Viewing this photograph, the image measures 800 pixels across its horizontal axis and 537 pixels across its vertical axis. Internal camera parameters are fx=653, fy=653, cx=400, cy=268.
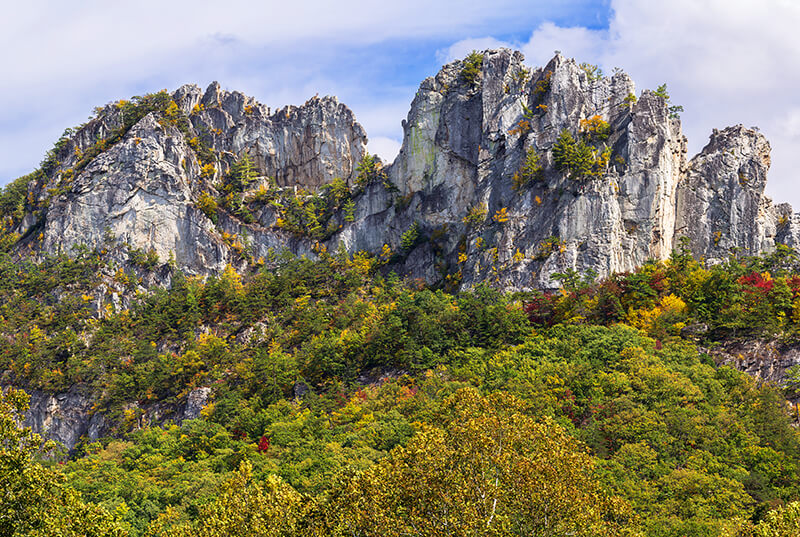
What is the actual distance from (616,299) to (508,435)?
1103 inches

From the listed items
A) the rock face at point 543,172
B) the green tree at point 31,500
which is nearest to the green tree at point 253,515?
the green tree at point 31,500

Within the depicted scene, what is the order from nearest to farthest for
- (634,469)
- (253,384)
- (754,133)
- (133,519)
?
(634,469)
(133,519)
(253,384)
(754,133)

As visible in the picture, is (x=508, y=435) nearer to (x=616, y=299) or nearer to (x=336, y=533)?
(x=336, y=533)

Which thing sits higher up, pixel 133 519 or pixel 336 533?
pixel 336 533

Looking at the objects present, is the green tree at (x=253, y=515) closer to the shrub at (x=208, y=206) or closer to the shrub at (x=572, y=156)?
the shrub at (x=572, y=156)

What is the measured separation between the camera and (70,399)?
54406mm

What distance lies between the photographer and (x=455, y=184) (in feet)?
204

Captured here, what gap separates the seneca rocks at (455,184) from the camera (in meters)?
50.2

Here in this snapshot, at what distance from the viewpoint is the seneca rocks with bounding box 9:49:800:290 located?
5019 centimetres

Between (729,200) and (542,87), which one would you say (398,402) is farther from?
(542,87)

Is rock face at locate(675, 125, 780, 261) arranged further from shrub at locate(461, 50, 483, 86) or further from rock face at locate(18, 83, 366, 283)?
rock face at locate(18, 83, 366, 283)

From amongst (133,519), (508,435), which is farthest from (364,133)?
(508,435)

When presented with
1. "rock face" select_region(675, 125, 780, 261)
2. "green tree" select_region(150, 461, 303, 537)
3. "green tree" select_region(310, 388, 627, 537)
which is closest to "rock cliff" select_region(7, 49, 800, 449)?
"rock face" select_region(675, 125, 780, 261)

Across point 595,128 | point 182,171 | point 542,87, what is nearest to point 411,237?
point 542,87
